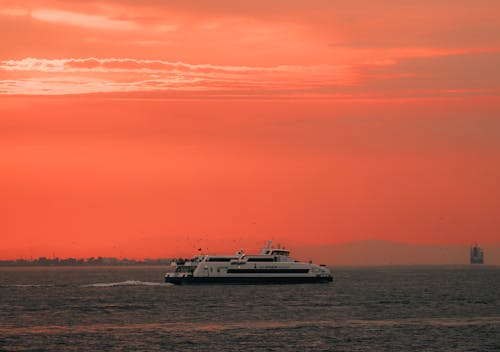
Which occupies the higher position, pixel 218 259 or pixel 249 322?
pixel 218 259

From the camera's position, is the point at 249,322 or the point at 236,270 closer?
the point at 249,322

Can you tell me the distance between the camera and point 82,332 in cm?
10300

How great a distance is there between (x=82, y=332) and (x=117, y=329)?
14.4ft

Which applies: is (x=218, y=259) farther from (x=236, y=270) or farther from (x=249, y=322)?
(x=249, y=322)

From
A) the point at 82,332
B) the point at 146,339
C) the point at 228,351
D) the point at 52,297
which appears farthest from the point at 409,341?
the point at 52,297

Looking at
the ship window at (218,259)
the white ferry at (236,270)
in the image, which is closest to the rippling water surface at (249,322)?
the white ferry at (236,270)

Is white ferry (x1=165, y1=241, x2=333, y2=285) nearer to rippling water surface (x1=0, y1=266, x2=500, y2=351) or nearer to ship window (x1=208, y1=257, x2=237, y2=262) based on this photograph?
ship window (x1=208, y1=257, x2=237, y2=262)

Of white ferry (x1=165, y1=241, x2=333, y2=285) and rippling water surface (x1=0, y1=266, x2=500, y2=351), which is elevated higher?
white ferry (x1=165, y1=241, x2=333, y2=285)

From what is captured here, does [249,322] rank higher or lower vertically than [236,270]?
lower

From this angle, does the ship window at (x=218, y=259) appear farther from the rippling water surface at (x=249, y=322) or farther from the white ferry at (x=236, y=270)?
the rippling water surface at (x=249, y=322)

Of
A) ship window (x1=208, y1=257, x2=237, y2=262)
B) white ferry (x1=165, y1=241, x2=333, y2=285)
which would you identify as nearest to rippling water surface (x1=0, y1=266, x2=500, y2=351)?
white ferry (x1=165, y1=241, x2=333, y2=285)

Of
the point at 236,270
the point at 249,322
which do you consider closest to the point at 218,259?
the point at 236,270

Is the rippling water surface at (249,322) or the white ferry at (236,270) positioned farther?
the white ferry at (236,270)

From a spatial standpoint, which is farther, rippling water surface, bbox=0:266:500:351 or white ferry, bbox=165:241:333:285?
white ferry, bbox=165:241:333:285
